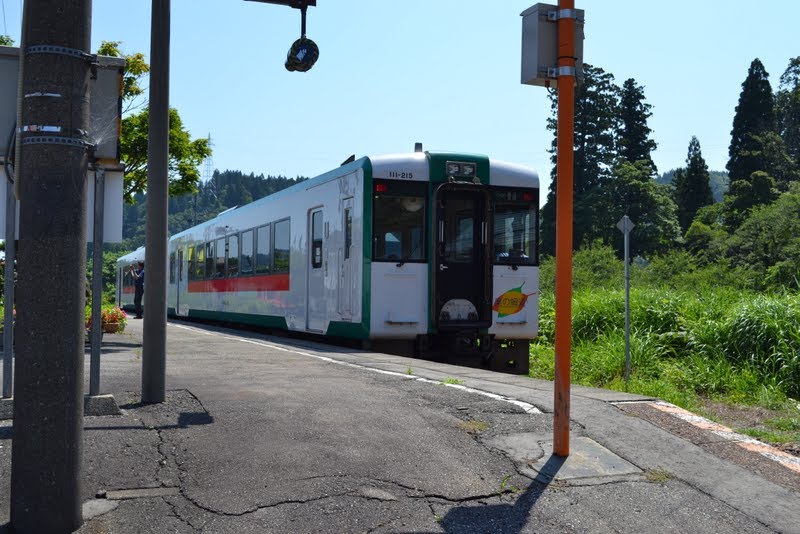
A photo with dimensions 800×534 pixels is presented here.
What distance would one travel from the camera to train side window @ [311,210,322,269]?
14.0 m

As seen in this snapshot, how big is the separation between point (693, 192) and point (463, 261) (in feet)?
226

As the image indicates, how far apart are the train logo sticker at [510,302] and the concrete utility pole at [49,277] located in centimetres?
902

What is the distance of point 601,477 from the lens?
498 cm

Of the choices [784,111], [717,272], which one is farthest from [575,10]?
[784,111]

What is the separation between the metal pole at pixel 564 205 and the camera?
5113mm

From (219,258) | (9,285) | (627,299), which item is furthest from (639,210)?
(9,285)

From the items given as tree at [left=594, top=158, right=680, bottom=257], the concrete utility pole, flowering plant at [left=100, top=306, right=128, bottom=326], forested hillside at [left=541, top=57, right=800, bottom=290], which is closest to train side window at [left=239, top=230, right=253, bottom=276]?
flowering plant at [left=100, top=306, right=128, bottom=326]

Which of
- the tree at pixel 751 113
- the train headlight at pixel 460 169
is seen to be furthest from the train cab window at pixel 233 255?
the tree at pixel 751 113

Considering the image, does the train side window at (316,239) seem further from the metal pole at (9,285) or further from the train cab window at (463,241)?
the metal pole at (9,285)

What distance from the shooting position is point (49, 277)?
3.67 m

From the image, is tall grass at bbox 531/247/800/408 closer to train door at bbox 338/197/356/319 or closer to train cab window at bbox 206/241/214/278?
train door at bbox 338/197/356/319

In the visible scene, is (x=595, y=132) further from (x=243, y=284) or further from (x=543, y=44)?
(x=543, y=44)

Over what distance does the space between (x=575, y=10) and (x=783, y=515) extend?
318 cm

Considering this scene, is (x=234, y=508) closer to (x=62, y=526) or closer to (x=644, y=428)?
(x=62, y=526)
